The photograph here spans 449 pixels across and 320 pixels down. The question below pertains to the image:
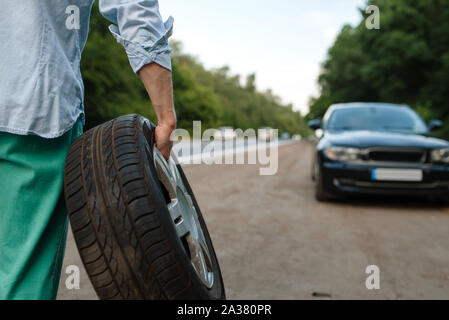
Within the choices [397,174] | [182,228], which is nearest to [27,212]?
[182,228]

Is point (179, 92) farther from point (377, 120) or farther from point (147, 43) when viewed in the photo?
point (147, 43)

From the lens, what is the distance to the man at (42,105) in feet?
4.96

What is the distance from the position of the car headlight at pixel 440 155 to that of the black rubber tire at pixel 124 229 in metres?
5.29

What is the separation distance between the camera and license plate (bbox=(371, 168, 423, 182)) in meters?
6.00

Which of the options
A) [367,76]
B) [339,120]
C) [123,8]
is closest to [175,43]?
[367,76]

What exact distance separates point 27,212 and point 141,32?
0.73 metres

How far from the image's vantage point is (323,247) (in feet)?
13.8

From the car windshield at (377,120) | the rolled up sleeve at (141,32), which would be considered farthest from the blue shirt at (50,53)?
the car windshield at (377,120)

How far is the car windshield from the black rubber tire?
6035 millimetres

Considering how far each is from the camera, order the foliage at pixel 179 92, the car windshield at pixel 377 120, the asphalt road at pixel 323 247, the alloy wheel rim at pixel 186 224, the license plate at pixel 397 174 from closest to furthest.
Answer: the alloy wheel rim at pixel 186 224 < the asphalt road at pixel 323 247 < the license plate at pixel 397 174 < the car windshield at pixel 377 120 < the foliage at pixel 179 92

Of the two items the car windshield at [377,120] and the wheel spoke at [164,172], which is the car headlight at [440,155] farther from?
the wheel spoke at [164,172]
